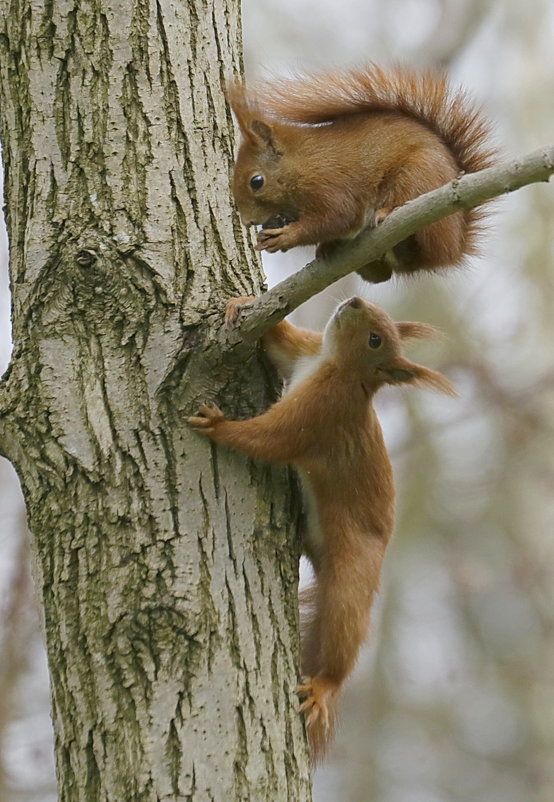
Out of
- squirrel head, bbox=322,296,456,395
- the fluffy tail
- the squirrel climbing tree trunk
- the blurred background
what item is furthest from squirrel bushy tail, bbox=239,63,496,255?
the blurred background

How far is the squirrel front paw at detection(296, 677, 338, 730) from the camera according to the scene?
2643mm

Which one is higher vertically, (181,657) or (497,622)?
(497,622)

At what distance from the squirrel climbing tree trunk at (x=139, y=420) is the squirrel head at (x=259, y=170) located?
8 cm

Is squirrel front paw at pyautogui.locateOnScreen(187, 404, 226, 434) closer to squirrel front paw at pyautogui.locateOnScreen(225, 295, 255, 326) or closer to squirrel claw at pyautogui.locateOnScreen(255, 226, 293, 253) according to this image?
squirrel front paw at pyautogui.locateOnScreen(225, 295, 255, 326)

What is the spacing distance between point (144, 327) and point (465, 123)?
1172 mm

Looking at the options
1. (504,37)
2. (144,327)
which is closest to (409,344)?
(144,327)

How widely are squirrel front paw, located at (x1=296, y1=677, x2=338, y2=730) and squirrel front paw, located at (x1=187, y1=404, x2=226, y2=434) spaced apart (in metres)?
0.69

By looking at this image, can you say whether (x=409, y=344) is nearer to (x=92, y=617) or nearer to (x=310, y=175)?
(x=310, y=175)

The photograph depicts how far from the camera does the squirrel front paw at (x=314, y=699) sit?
8.67 ft

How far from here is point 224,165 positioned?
301 cm

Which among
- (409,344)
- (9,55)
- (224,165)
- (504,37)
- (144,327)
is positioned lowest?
(144,327)

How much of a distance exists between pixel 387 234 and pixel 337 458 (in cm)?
91

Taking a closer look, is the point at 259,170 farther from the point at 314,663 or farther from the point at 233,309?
the point at 314,663

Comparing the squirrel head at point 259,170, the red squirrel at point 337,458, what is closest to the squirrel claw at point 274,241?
the squirrel head at point 259,170
